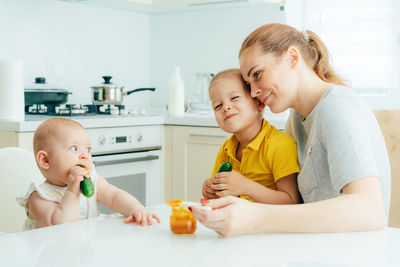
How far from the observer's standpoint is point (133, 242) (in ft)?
3.27

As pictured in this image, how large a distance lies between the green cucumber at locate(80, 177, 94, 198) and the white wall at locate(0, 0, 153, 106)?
2.05m

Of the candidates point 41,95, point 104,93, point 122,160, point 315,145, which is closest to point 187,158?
point 122,160

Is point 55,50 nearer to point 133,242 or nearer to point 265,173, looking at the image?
point 265,173

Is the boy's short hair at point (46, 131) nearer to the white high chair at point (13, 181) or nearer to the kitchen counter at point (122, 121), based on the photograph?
the white high chair at point (13, 181)

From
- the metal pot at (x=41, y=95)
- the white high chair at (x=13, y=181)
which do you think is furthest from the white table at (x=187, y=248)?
the metal pot at (x=41, y=95)

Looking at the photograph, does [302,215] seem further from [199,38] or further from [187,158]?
[199,38]

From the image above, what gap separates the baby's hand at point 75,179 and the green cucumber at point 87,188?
0.05 ft

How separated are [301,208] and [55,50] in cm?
262

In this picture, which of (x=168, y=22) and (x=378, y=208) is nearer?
(x=378, y=208)

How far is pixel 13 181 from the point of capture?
157 centimetres

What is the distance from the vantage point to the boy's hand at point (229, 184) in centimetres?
136

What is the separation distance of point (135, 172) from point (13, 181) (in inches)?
60.3

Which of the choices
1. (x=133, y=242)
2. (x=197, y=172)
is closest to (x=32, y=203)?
(x=133, y=242)

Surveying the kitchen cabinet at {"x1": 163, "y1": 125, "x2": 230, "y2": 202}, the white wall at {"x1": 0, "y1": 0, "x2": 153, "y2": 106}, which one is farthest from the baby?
the white wall at {"x1": 0, "y1": 0, "x2": 153, "y2": 106}
